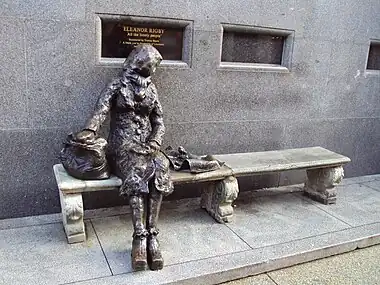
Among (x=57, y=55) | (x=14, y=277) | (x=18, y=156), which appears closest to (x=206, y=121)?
(x=57, y=55)

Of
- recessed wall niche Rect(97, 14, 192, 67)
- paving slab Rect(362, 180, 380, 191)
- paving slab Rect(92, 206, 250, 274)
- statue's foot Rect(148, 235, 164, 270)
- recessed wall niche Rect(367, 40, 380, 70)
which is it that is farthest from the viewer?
recessed wall niche Rect(367, 40, 380, 70)

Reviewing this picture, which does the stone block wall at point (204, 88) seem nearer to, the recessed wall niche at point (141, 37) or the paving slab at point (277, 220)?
the recessed wall niche at point (141, 37)

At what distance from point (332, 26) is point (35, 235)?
14.3 ft

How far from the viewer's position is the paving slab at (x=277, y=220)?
3770mm

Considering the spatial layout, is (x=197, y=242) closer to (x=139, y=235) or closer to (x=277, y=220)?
(x=139, y=235)

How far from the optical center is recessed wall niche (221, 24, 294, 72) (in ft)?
14.8

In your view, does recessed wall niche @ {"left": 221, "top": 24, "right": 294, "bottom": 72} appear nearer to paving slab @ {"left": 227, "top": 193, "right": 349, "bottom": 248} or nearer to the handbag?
paving slab @ {"left": 227, "top": 193, "right": 349, "bottom": 248}

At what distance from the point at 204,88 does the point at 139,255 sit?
Result: 217 cm

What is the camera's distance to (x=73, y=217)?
11.1 feet

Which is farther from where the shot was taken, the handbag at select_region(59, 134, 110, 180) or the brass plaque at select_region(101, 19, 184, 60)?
the brass plaque at select_region(101, 19, 184, 60)

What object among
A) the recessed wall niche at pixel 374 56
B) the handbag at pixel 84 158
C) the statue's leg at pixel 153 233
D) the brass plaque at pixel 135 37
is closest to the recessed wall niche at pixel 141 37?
the brass plaque at pixel 135 37

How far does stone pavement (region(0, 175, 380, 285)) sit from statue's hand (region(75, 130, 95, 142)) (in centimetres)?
98

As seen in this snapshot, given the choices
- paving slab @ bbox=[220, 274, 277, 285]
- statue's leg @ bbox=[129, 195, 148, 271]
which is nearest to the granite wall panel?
statue's leg @ bbox=[129, 195, 148, 271]

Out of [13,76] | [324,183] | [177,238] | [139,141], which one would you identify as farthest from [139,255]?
[324,183]
